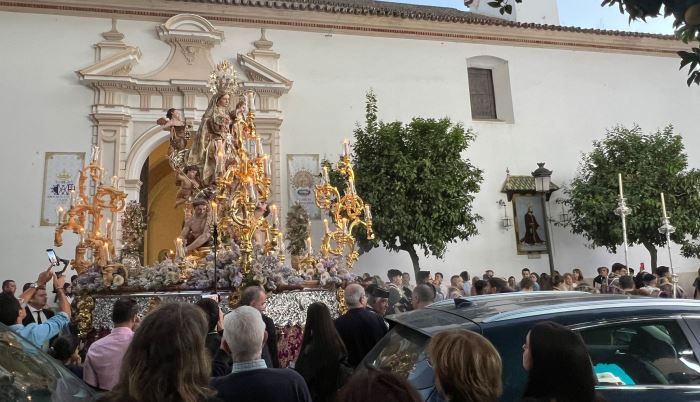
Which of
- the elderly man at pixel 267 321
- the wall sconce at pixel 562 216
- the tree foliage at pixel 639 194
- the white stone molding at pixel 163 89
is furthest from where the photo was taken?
the wall sconce at pixel 562 216

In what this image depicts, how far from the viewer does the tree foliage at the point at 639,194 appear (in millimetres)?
15406

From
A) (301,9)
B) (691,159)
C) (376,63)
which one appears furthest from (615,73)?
(301,9)

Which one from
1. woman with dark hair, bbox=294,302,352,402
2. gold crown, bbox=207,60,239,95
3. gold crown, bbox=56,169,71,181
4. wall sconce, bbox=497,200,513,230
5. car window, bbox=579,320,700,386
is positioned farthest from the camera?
wall sconce, bbox=497,200,513,230

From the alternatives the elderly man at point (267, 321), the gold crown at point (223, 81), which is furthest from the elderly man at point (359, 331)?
the gold crown at point (223, 81)

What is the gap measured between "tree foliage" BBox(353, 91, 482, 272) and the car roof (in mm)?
9920

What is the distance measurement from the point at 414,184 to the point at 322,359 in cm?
1057

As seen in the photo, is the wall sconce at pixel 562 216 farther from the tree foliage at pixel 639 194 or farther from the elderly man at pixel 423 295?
the elderly man at pixel 423 295

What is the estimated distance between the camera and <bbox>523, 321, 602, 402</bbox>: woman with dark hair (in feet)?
6.97

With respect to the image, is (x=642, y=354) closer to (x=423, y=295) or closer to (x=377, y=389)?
(x=377, y=389)

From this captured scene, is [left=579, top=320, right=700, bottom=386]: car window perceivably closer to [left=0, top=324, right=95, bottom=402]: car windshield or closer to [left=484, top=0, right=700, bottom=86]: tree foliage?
[left=484, top=0, right=700, bottom=86]: tree foliage

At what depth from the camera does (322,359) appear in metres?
3.79

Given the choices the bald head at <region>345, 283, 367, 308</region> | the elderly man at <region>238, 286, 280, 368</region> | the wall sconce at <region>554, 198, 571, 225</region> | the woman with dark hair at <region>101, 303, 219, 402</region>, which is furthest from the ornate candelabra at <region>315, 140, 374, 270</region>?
the wall sconce at <region>554, 198, 571, 225</region>

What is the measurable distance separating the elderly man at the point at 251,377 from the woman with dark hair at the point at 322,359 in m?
1.15

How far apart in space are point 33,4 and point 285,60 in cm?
706
